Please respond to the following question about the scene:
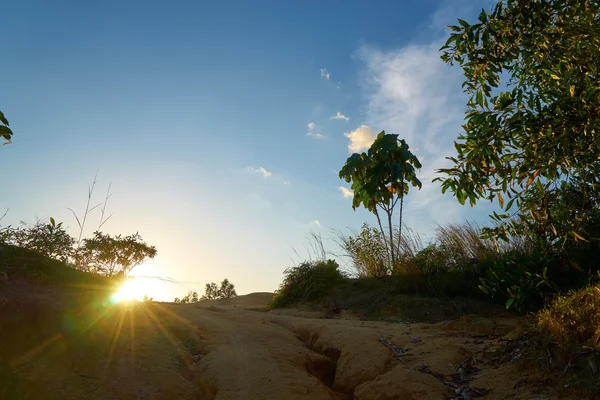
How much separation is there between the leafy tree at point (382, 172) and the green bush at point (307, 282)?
319cm

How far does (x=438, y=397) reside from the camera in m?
2.96

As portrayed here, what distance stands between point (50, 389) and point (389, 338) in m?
3.33

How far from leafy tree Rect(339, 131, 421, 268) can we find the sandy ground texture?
825cm

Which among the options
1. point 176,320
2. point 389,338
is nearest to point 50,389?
point 176,320

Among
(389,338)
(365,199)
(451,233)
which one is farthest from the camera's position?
(365,199)

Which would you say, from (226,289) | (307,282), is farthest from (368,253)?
(226,289)

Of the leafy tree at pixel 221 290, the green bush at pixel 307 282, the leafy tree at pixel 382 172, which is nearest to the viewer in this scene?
the green bush at pixel 307 282

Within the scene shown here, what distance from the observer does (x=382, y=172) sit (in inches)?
513

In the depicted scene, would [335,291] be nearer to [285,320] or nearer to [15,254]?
[285,320]

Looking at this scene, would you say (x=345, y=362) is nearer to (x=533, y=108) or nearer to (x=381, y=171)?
(x=533, y=108)

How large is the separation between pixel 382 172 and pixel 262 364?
33.2 feet

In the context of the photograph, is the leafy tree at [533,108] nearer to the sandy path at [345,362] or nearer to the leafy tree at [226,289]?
the sandy path at [345,362]

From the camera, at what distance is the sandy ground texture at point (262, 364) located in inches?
111

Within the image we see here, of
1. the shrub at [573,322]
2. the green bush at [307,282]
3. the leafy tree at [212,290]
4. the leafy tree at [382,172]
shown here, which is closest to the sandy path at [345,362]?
the shrub at [573,322]
